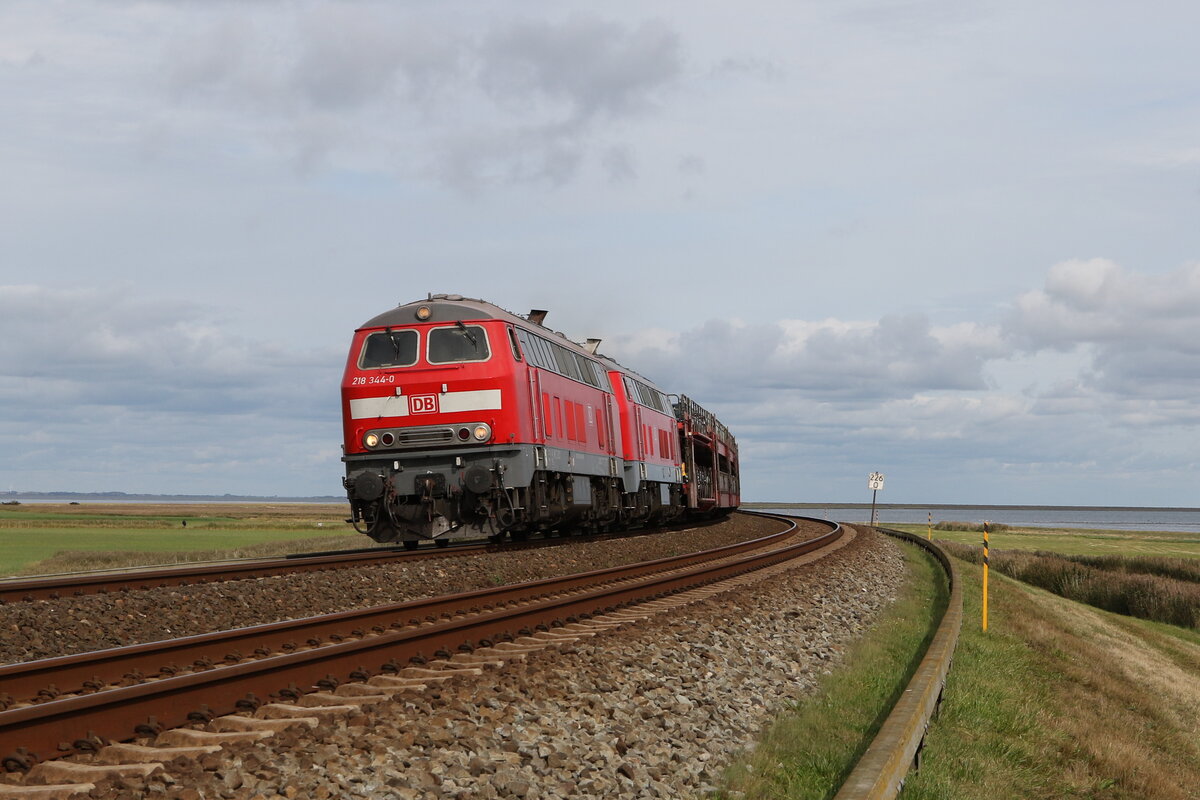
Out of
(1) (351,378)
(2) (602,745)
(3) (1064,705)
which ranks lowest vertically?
(3) (1064,705)

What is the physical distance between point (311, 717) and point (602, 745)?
5.85ft

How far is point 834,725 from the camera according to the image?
8.30 meters

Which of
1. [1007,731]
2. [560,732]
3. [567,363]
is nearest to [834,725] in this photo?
[1007,731]

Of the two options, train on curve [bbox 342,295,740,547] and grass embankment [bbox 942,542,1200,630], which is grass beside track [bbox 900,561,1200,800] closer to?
train on curve [bbox 342,295,740,547]

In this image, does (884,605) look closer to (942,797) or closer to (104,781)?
(942,797)

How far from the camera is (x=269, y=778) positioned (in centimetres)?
534

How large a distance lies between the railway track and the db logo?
6.56 metres

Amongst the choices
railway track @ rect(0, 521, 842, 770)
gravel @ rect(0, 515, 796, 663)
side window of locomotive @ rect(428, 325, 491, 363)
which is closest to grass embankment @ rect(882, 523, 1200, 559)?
side window of locomotive @ rect(428, 325, 491, 363)

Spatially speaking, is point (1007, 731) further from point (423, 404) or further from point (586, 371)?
point (586, 371)

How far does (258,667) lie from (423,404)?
1249 cm

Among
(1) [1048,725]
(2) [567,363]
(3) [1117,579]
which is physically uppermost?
(2) [567,363]

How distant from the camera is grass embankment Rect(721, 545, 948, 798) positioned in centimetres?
666

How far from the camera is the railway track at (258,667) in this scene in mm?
6258

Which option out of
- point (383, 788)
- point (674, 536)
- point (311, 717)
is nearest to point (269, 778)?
point (383, 788)
